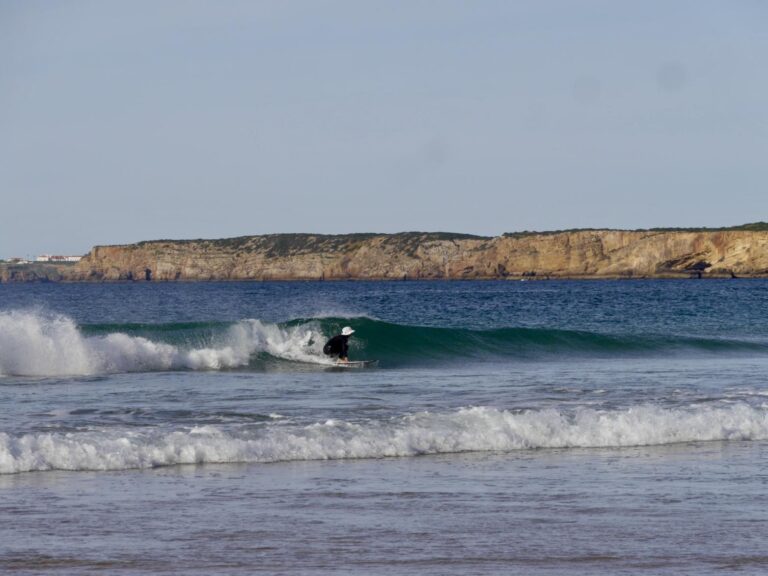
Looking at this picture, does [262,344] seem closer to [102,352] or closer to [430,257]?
[102,352]

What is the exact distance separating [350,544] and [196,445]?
4.00 meters

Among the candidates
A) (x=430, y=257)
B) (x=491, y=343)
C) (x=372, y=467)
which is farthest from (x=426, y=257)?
(x=372, y=467)

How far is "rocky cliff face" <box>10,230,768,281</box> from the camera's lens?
134 m

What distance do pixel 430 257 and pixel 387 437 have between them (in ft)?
493

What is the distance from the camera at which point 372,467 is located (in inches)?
436

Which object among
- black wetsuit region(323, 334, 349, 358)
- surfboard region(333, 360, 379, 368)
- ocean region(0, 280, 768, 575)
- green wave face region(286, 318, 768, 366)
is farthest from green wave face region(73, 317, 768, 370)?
ocean region(0, 280, 768, 575)

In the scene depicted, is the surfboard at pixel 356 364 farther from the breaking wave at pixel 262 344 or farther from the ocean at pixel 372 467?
the ocean at pixel 372 467

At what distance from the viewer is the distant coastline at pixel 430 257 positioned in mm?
132875

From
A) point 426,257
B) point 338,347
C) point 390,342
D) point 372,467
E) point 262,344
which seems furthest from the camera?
point 426,257

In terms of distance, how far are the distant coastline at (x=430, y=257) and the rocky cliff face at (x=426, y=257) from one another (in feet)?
0.40

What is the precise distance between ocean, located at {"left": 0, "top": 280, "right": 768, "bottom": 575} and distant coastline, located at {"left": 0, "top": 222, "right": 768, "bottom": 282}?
113 meters

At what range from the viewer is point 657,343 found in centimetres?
3306

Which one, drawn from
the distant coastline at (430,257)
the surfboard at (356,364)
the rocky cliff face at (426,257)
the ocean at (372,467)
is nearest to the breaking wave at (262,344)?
the ocean at (372,467)

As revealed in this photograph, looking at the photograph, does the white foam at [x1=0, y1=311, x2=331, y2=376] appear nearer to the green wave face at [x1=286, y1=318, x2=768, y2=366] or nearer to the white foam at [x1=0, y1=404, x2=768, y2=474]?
the green wave face at [x1=286, y1=318, x2=768, y2=366]
